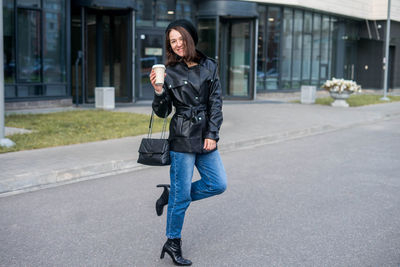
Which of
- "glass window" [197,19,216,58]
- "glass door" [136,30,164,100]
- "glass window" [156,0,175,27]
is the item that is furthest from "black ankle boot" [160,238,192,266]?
"glass window" [197,19,216,58]

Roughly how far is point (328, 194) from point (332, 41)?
2621cm

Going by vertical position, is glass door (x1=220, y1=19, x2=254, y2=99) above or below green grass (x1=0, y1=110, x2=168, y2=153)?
above

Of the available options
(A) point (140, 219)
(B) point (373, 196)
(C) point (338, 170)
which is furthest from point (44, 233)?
(C) point (338, 170)

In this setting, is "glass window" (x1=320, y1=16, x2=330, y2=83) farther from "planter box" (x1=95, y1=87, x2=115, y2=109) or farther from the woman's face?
the woman's face

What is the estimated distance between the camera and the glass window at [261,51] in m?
25.5

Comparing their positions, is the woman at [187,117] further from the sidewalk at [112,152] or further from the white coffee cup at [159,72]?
the sidewalk at [112,152]

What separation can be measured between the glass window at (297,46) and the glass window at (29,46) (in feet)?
50.0

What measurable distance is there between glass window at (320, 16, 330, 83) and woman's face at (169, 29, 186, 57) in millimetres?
27709

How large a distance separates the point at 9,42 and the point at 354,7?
22.4 meters

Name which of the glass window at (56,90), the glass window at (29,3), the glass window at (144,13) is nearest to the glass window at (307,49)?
the glass window at (144,13)

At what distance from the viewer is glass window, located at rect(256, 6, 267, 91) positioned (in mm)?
25484

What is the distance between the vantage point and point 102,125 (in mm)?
12492

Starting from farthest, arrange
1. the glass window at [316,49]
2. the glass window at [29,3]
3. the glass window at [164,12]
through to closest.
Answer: the glass window at [316,49]
the glass window at [164,12]
the glass window at [29,3]

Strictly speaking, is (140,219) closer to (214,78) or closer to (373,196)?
(214,78)
